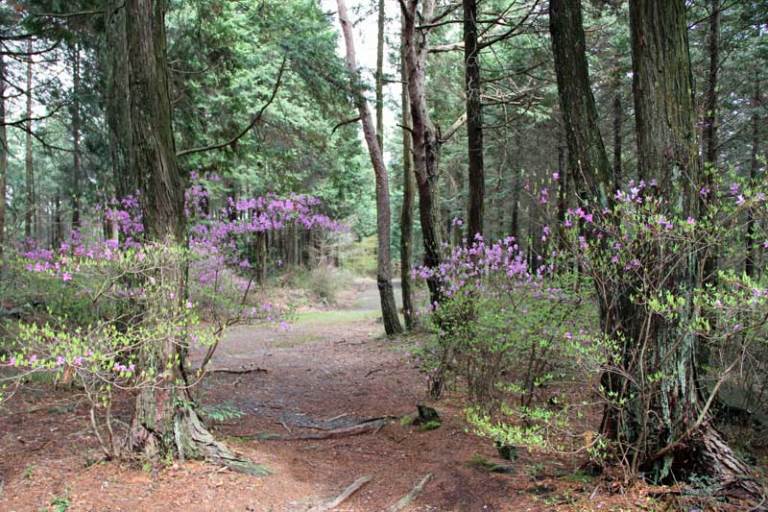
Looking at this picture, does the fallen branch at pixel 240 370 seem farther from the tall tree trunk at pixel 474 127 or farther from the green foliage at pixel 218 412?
the tall tree trunk at pixel 474 127

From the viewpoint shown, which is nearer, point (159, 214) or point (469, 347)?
point (159, 214)

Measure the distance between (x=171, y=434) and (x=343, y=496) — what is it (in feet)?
4.82

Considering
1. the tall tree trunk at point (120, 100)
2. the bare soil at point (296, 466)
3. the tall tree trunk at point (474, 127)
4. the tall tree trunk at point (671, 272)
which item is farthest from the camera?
the tall tree trunk at point (474, 127)

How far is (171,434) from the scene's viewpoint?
3996 mm

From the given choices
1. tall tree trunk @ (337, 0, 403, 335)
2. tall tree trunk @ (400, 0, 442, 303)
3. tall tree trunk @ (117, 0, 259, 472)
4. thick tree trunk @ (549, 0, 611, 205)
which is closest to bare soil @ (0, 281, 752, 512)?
tall tree trunk @ (117, 0, 259, 472)

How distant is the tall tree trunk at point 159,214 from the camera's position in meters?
3.98

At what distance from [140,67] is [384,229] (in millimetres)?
7892

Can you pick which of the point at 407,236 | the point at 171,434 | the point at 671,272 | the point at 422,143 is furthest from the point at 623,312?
the point at 407,236

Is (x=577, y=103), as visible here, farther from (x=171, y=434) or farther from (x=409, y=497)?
(x=171, y=434)

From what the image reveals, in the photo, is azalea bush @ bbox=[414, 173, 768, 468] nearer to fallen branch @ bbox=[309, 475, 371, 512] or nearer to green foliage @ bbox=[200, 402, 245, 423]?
fallen branch @ bbox=[309, 475, 371, 512]

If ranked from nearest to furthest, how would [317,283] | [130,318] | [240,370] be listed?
1. [130,318]
2. [240,370]
3. [317,283]

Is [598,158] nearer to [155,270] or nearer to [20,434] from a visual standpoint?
[155,270]

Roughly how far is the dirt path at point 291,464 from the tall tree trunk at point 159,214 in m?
0.22

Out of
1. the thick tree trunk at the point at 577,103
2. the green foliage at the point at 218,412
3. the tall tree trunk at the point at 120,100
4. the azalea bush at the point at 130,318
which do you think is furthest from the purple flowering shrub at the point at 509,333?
the tall tree trunk at the point at 120,100
